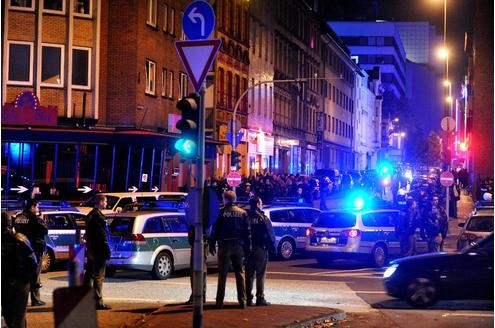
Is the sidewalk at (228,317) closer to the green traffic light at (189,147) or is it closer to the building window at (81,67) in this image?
the green traffic light at (189,147)

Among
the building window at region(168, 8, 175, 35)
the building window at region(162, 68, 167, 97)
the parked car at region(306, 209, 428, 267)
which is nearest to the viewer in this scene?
the parked car at region(306, 209, 428, 267)

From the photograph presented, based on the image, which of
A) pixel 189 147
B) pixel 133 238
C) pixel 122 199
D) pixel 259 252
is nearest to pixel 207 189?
pixel 189 147

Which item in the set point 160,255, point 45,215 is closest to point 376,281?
point 160,255

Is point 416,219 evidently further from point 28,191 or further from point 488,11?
point 488,11

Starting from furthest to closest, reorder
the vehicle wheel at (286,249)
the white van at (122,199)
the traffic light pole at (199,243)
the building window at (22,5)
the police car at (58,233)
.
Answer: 1. the building window at (22,5)
2. the white van at (122,199)
3. the vehicle wheel at (286,249)
4. the police car at (58,233)
5. the traffic light pole at (199,243)

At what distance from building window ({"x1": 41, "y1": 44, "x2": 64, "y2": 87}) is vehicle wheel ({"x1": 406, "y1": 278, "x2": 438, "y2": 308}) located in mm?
24721

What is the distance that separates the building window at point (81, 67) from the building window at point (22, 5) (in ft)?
8.19

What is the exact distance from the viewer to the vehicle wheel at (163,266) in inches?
723

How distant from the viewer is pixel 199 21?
1093cm

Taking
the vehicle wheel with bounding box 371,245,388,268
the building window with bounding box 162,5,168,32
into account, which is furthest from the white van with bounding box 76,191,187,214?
the building window with bounding box 162,5,168,32

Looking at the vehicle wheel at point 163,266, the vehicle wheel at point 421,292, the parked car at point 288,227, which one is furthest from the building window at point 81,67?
the vehicle wheel at point 421,292

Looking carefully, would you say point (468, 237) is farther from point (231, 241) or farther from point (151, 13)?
point (151, 13)

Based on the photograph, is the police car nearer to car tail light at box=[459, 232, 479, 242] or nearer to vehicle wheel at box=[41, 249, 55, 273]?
vehicle wheel at box=[41, 249, 55, 273]

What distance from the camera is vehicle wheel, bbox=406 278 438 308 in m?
14.5
